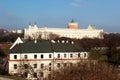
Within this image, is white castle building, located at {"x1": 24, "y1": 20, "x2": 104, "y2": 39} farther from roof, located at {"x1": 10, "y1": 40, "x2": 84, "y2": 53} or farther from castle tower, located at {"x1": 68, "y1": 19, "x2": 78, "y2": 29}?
roof, located at {"x1": 10, "y1": 40, "x2": 84, "y2": 53}

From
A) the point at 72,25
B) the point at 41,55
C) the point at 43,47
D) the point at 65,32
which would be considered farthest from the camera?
the point at 72,25

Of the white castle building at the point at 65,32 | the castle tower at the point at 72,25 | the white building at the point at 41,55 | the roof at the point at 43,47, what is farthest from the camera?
the castle tower at the point at 72,25

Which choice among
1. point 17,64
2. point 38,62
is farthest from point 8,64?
point 38,62

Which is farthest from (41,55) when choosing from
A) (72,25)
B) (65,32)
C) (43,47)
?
(72,25)

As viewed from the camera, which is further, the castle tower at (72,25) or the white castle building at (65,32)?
the castle tower at (72,25)

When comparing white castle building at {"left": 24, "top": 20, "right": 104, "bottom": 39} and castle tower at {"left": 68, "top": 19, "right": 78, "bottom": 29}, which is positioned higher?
castle tower at {"left": 68, "top": 19, "right": 78, "bottom": 29}

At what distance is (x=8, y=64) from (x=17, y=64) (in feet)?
3.93

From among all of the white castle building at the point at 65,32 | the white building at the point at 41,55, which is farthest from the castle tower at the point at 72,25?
the white building at the point at 41,55

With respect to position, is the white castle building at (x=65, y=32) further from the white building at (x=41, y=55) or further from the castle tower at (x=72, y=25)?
the white building at (x=41, y=55)

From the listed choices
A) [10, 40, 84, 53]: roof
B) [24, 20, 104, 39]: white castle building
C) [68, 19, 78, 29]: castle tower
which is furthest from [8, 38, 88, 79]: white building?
[68, 19, 78, 29]: castle tower

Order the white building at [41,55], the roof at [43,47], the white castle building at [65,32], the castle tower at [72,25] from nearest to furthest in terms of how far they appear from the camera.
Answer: the white building at [41,55] < the roof at [43,47] < the white castle building at [65,32] < the castle tower at [72,25]

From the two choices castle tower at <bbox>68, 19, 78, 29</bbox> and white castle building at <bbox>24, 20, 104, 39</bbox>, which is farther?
castle tower at <bbox>68, 19, 78, 29</bbox>

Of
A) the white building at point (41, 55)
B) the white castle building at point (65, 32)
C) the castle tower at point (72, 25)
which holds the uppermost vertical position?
the castle tower at point (72, 25)

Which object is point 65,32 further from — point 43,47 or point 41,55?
point 41,55
